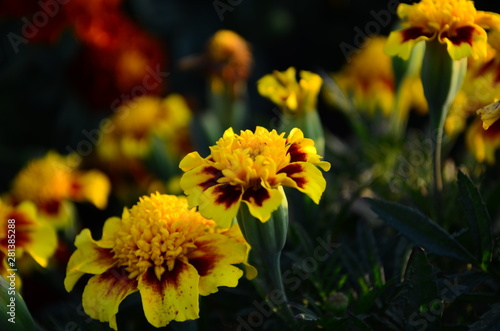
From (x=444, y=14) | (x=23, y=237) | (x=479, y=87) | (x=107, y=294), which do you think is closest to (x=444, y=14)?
(x=444, y=14)

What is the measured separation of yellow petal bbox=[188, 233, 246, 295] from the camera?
581 mm

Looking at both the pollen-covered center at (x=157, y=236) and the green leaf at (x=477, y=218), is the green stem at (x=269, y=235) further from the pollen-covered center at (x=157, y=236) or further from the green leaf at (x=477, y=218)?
the green leaf at (x=477, y=218)

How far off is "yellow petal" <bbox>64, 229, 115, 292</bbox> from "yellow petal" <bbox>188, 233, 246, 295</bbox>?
93 millimetres

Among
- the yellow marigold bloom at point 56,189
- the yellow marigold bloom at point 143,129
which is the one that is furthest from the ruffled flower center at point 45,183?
the yellow marigold bloom at point 143,129

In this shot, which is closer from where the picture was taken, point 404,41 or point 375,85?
point 404,41

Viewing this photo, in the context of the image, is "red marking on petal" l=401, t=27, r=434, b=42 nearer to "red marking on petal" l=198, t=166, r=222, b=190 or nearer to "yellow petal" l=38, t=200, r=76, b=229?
"red marking on petal" l=198, t=166, r=222, b=190

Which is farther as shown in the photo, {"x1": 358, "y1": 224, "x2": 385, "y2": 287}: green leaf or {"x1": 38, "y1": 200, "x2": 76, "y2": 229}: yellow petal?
{"x1": 38, "y1": 200, "x2": 76, "y2": 229}: yellow petal

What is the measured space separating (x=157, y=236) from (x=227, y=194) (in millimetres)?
97

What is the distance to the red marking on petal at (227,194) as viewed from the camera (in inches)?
21.8

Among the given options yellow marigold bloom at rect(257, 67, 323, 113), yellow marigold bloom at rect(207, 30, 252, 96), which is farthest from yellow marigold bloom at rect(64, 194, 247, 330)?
yellow marigold bloom at rect(207, 30, 252, 96)

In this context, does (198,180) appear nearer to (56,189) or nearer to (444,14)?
(444,14)

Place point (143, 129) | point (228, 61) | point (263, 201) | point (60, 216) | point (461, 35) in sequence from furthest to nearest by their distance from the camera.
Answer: point (143, 129), point (228, 61), point (60, 216), point (461, 35), point (263, 201)

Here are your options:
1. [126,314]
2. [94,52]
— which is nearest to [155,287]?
[126,314]

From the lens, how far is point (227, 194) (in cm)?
57
